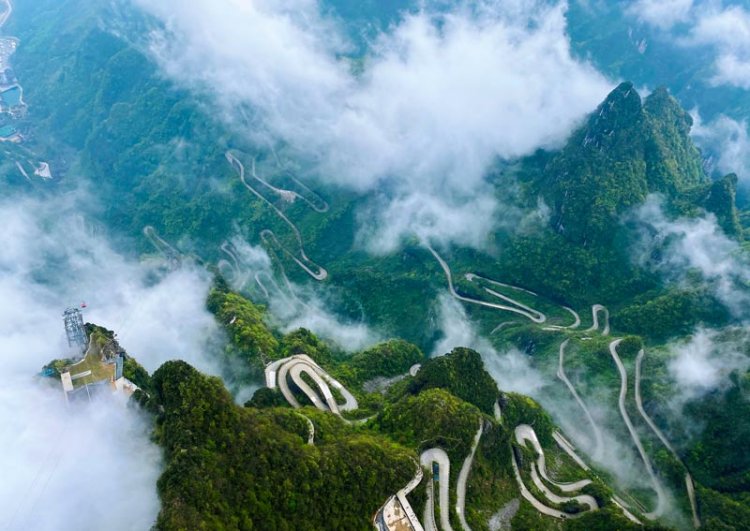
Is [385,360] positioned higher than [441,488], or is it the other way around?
[385,360]

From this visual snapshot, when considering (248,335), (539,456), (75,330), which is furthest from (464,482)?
(75,330)

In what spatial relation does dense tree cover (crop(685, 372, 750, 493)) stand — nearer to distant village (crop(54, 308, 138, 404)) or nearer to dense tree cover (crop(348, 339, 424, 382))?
dense tree cover (crop(348, 339, 424, 382))

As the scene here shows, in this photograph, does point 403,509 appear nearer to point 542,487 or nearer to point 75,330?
point 542,487

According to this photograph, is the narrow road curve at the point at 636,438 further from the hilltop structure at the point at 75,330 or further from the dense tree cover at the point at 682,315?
the hilltop structure at the point at 75,330

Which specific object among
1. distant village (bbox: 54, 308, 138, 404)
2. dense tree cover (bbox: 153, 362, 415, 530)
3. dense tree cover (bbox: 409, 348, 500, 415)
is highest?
distant village (bbox: 54, 308, 138, 404)

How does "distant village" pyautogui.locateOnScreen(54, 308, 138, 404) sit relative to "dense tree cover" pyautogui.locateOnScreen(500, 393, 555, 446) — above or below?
above

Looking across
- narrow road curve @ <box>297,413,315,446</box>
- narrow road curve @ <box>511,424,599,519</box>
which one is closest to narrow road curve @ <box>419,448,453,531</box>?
narrow road curve @ <box>511,424,599,519</box>

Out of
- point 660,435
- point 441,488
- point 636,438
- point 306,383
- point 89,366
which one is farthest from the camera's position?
point 636,438

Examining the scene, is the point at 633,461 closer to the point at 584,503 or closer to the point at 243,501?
the point at 584,503
